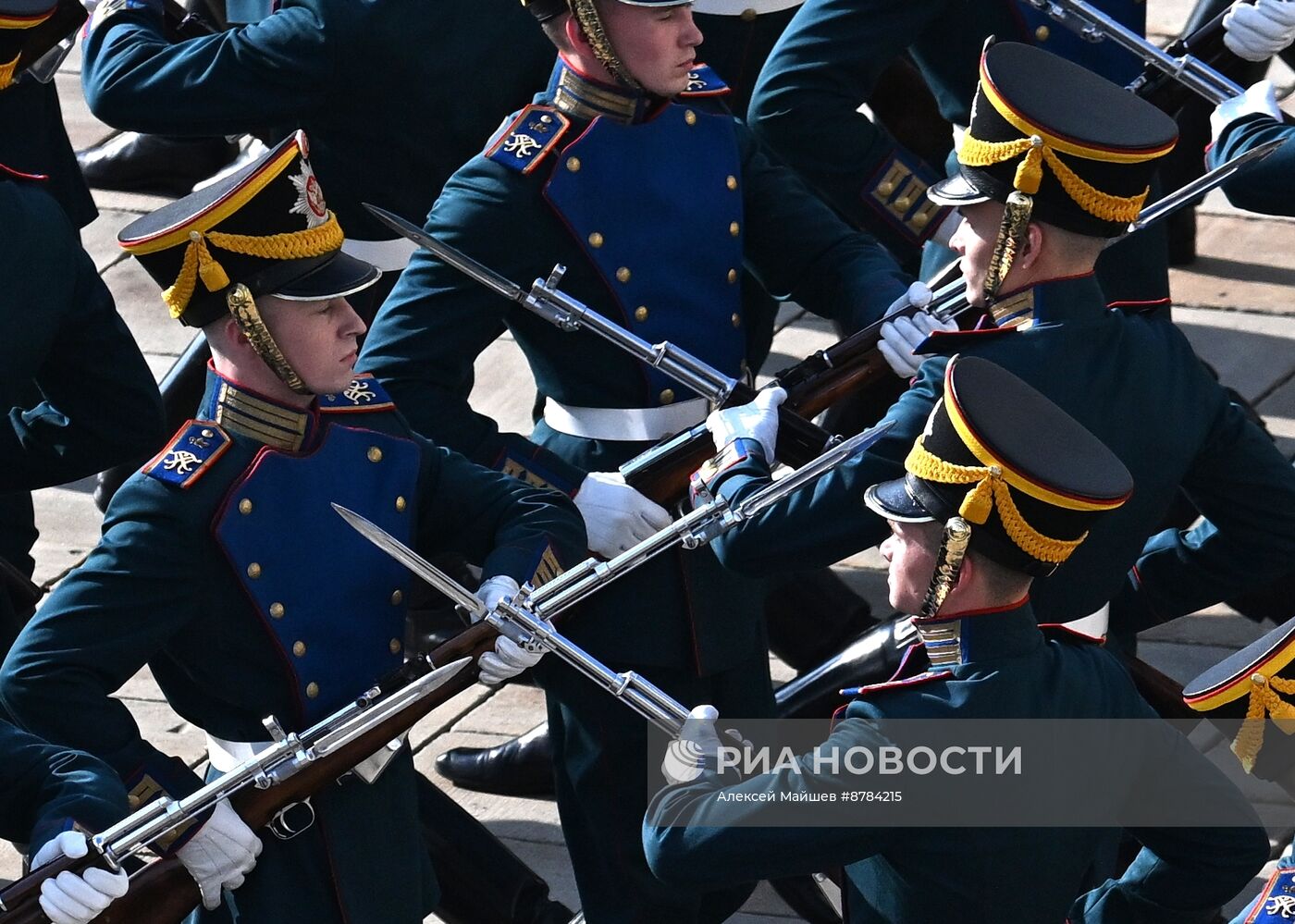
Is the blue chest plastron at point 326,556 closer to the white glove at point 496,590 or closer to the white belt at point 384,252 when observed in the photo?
the white glove at point 496,590

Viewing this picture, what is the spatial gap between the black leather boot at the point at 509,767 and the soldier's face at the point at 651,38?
2.06 m

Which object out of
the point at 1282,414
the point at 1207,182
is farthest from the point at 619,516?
the point at 1282,414

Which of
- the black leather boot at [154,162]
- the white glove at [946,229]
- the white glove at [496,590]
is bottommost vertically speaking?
the black leather boot at [154,162]

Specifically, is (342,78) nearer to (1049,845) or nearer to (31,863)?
(31,863)

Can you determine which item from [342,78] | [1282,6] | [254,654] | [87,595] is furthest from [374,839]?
[1282,6]

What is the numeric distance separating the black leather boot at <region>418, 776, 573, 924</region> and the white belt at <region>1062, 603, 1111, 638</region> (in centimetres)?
162

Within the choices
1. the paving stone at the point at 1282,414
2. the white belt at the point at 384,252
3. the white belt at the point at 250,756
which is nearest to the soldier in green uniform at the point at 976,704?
the white belt at the point at 250,756

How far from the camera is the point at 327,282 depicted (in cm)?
457

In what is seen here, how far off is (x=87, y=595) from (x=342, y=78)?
226 centimetres

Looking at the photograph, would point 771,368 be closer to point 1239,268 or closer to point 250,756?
point 1239,268

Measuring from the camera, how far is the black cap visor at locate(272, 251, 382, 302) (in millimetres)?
4531

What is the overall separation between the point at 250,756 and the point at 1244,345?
188 inches

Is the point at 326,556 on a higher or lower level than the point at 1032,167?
lower

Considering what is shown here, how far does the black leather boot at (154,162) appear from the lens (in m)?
9.59
